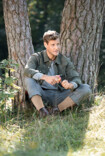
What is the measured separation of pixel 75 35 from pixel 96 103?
1.25 m

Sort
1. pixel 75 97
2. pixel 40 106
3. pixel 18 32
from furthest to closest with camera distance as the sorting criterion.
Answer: pixel 18 32 < pixel 75 97 < pixel 40 106

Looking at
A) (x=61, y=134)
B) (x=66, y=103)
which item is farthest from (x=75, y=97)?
(x=61, y=134)

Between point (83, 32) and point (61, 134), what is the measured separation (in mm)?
2130

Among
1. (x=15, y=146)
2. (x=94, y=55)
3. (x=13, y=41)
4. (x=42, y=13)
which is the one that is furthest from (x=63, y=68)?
(x=42, y=13)

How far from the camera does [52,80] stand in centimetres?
394

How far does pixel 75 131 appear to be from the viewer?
11.3 feet

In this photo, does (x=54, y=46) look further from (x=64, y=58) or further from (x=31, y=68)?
(x=31, y=68)

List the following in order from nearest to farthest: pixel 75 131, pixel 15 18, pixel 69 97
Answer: pixel 75 131, pixel 69 97, pixel 15 18

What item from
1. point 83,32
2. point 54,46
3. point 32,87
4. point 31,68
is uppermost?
point 83,32

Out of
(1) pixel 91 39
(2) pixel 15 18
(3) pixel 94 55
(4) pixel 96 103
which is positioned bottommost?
(4) pixel 96 103

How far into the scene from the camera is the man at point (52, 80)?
4.13 m

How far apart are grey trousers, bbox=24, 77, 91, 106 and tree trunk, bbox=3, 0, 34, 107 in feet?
1.80

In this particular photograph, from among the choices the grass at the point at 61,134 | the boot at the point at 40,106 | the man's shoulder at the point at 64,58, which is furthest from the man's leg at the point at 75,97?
the man's shoulder at the point at 64,58

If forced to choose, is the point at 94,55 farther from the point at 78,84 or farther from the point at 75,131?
the point at 75,131
